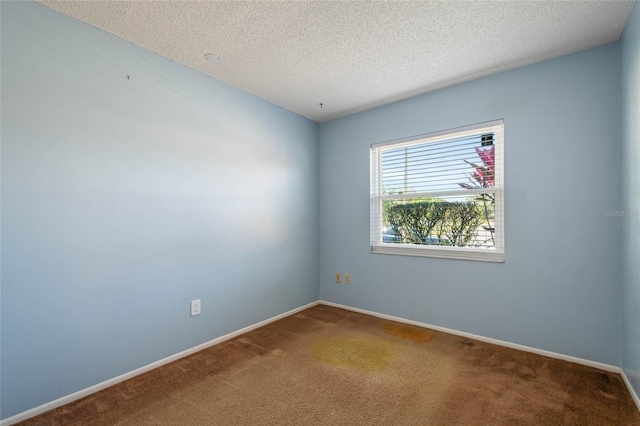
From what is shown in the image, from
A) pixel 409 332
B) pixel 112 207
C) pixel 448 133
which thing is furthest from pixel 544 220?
pixel 112 207

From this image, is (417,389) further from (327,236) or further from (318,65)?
(318,65)

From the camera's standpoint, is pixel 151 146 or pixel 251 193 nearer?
pixel 151 146

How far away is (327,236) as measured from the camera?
385 cm

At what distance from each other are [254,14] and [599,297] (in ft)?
10.3

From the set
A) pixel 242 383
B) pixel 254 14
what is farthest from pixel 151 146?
pixel 242 383

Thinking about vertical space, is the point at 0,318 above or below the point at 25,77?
below

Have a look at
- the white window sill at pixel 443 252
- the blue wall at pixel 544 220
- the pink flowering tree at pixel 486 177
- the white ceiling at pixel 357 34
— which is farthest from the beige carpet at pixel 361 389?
the white ceiling at pixel 357 34

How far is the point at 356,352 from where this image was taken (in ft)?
8.17

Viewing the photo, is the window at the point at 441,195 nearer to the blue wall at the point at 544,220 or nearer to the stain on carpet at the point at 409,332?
the blue wall at the point at 544,220

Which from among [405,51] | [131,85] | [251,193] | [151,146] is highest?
[405,51]

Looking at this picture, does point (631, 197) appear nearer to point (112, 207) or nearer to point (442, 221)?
point (442, 221)

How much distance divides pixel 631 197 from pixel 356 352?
217cm

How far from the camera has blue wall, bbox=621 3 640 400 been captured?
5.71 feet

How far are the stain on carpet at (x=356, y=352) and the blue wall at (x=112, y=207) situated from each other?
86 centimetres
